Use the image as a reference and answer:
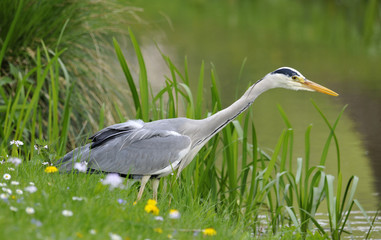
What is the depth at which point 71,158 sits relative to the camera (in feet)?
13.2

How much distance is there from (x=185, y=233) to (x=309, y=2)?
1673cm

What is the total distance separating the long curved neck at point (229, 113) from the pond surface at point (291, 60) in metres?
0.46

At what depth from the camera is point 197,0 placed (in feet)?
64.9

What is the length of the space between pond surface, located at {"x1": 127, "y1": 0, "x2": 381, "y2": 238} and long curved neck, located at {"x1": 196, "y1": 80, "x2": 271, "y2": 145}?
0.46 m

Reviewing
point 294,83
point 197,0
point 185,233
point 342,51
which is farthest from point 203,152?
point 197,0

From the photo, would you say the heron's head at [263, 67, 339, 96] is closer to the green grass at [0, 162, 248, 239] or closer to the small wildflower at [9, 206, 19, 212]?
the green grass at [0, 162, 248, 239]

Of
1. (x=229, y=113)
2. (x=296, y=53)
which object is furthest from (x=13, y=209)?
(x=296, y=53)

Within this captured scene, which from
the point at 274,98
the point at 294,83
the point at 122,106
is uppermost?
the point at 294,83

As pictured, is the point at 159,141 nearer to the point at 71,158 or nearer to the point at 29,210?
A: the point at 71,158

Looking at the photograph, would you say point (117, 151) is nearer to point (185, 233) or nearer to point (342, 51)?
point (185, 233)

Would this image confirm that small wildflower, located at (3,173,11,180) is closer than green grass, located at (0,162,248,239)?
No

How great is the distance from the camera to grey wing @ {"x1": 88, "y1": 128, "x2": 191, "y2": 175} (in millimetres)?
4094

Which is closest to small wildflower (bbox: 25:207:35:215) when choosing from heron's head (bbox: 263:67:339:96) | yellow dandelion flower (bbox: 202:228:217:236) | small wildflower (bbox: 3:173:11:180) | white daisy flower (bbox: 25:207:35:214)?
white daisy flower (bbox: 25:207:35:214)

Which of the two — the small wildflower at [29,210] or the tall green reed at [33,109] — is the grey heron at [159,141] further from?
the small wildflower at [29,210]
